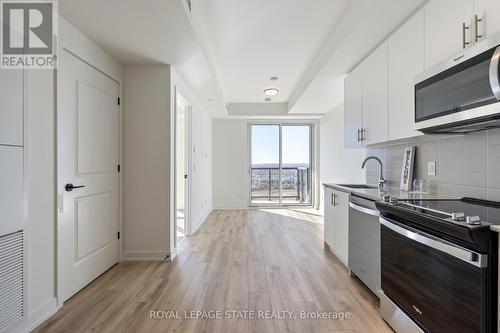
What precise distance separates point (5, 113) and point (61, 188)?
731 mm

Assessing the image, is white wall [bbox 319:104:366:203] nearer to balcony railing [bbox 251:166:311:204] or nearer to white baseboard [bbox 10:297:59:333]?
balcony railing [bbox 251:166:311:204]

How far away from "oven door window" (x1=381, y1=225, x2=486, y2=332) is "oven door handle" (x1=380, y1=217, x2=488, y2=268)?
25 millimetres

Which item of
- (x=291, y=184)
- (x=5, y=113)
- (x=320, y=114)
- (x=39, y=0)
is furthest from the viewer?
(x=291, y=184)

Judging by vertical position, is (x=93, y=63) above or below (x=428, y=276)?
above

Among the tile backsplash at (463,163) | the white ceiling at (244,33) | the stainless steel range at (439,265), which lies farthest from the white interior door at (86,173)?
the tile backsplash at (463,163)

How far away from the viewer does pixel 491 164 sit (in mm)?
1636

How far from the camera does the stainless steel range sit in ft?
3.56

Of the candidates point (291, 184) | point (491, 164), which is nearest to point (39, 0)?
point (491, 164)

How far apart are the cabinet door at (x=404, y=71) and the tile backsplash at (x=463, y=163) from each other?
30 centimetres

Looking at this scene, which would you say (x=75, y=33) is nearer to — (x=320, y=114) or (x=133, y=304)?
(x=133, y=304)

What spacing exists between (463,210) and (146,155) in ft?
9.78

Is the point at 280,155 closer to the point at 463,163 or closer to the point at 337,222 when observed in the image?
the point at 337,222

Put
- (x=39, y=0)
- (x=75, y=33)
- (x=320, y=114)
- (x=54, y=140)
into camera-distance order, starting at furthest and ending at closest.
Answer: (x=320, y=114) → (x=75, y=33) → (x=54, y=140) → (x=39, y=0)

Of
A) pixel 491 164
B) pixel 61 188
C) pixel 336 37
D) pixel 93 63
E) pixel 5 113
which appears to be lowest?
pixel 61 188
